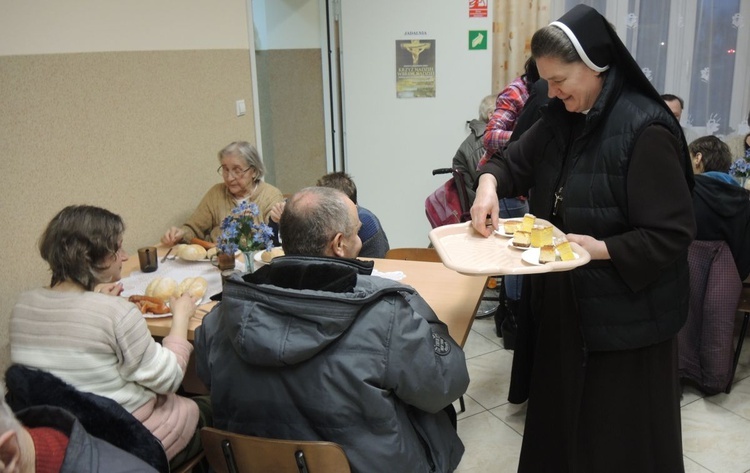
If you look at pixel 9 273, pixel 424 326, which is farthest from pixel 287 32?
pixel 424 326

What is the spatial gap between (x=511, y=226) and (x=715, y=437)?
1534mm

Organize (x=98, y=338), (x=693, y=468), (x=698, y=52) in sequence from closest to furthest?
(x=98, y=338) → (x=693, y=468) → (x=698, y=52)

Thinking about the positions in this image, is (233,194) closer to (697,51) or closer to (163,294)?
(163,294)

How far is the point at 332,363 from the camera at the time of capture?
1.35 meters

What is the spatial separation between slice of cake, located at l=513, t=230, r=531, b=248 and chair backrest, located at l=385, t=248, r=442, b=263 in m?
0.87

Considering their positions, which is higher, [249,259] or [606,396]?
[249,259]

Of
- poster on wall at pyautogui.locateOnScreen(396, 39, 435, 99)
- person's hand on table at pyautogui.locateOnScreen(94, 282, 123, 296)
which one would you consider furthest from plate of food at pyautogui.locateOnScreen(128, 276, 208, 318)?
poster on wall at pyautogui.locateOnScreen(396, 39, 435, 99)

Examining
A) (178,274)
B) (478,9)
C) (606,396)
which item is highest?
(478,9)

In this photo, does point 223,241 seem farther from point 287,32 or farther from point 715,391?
point 287,32

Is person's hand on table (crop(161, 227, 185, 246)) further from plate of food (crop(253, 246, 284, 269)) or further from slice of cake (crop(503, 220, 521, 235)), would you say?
slice of cake (crop(503, 220, 521, 235))

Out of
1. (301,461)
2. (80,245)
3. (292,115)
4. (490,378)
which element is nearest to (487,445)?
(490,378)

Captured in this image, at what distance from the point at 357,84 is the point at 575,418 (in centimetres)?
318

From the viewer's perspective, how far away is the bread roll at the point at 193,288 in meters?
2.18

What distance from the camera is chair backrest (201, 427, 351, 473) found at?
135cm
